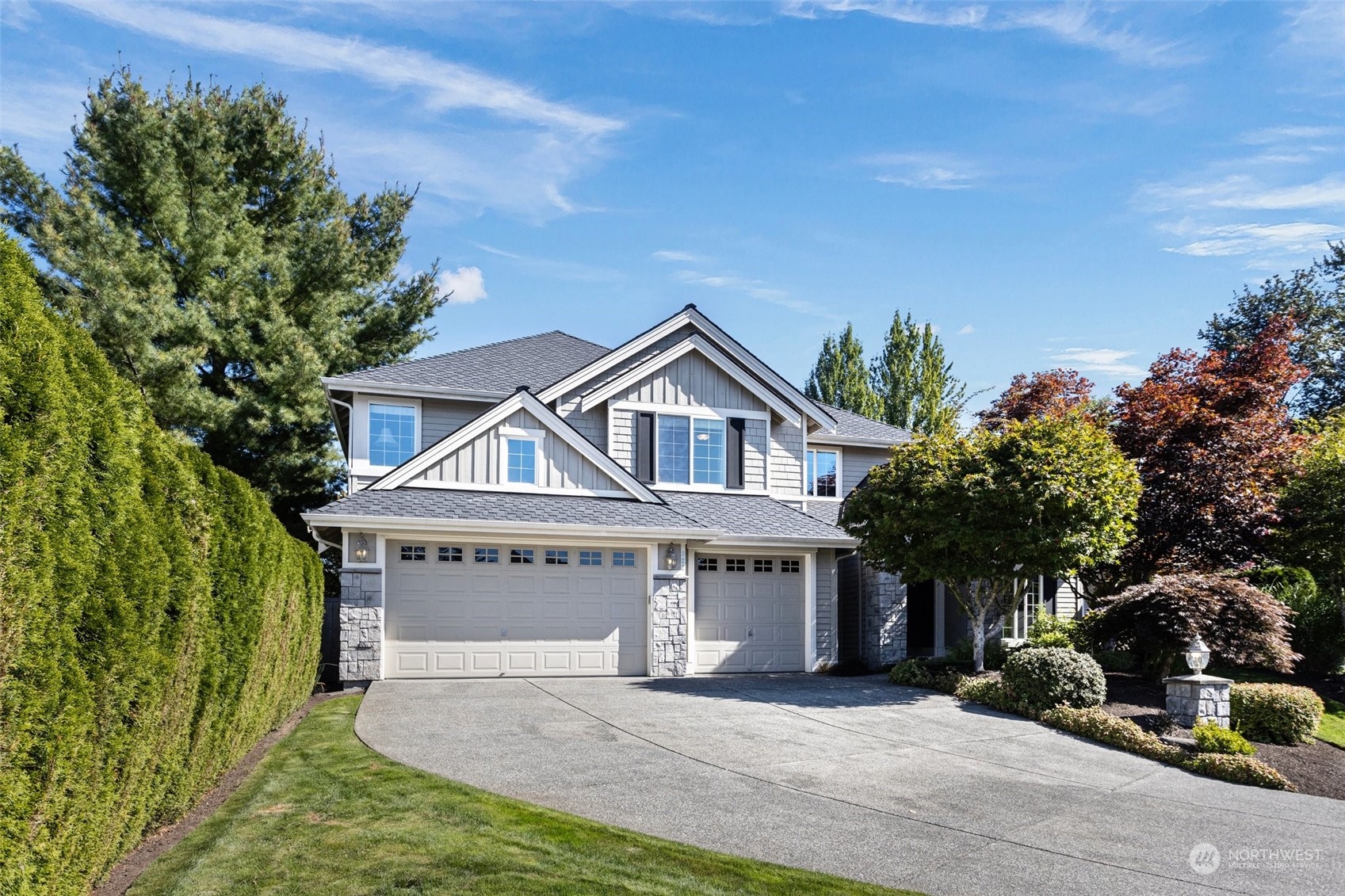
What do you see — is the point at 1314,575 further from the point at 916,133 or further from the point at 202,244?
the point at 202,244

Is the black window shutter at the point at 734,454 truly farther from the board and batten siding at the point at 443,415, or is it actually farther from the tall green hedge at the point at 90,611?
the tall green hedge at the point at 90,611

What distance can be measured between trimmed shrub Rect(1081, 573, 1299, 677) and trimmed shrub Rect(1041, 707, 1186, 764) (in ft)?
7.42

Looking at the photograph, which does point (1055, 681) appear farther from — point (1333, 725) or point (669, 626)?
point (669, 626)

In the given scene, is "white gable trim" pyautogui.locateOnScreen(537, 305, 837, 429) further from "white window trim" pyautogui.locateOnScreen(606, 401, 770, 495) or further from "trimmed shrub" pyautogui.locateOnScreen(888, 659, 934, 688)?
"trimmed shrub" pyautogui.locateOnScreen(888, 659, 934, 688)

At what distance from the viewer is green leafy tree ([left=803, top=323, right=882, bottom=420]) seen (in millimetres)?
42406

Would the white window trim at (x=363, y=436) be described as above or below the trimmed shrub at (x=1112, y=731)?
above

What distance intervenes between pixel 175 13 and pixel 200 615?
10.2 m

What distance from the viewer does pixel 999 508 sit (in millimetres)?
14516

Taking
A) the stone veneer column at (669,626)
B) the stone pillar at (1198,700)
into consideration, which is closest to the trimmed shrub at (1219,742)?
the stone pillar at (1198,700)

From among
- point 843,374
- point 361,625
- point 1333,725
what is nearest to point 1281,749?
point 1333,725

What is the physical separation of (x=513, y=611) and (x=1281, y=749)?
1191 centimetres

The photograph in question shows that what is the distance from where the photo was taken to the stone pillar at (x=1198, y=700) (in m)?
12.7

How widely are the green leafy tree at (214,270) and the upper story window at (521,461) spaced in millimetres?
9877

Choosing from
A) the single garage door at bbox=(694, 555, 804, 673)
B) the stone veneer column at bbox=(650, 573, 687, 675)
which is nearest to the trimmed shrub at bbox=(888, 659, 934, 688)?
the single garage door at bbox=(694, 555, 804, 673)
